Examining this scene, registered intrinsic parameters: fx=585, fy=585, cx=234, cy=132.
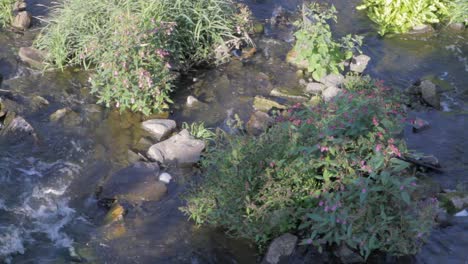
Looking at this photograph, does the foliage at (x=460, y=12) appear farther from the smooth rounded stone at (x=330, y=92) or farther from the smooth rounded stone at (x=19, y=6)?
the smooth rounded stone at (x=19, y=6)

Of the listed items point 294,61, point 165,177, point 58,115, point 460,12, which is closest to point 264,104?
point 294,61

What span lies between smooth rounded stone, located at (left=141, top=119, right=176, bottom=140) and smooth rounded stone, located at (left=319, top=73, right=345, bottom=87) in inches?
86.4

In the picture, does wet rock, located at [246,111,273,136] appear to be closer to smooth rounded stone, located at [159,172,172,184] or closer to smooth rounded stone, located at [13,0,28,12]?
smooth rounded stone, located at [159,172,172,184]

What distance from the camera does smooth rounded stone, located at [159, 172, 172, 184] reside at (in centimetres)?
612

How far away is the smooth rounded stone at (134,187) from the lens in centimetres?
585

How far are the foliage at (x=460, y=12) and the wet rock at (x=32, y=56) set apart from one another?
6295 millimetres

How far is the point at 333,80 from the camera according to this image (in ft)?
25.6

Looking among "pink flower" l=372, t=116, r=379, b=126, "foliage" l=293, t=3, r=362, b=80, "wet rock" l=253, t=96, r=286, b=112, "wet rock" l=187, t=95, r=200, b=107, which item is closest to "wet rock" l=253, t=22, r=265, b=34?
"foliage" l=293, t=3, r=362, b=80

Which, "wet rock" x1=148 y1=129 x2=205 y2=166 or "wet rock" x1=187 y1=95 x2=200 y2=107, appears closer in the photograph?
"wet rock" x1=148 y1=129 x2=205 y2=166

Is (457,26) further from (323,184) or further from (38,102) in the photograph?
(38,102)

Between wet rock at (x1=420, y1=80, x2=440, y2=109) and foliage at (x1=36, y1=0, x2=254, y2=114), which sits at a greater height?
foliage at (x1=36, y1=0, x2=254, y2=114)

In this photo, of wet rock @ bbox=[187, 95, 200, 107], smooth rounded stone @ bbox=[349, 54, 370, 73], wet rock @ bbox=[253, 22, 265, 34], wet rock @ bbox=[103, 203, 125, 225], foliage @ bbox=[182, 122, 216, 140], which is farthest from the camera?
wet rock @ bbox=[253, 22, 265, 34]

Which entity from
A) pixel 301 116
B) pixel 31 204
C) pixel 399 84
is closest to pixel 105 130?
pixel 31 204

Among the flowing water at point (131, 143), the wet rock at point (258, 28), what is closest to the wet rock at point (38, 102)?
the flowing water at point (131, 143)
